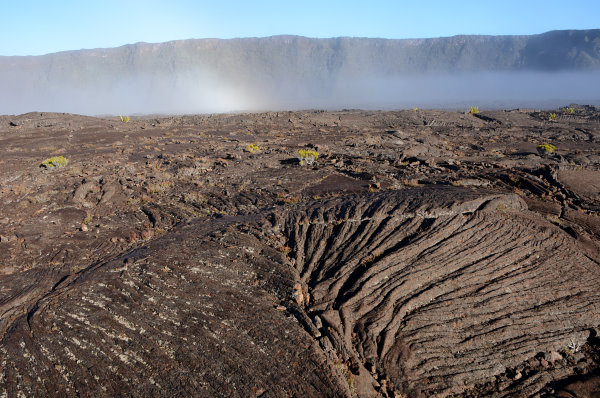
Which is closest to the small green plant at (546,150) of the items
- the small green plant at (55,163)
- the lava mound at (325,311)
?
the lava mound at (325,311)

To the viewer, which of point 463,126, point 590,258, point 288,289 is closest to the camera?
point 288,289

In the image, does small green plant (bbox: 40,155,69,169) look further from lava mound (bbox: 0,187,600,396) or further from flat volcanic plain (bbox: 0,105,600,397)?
lava mound (bbox: 0,187,600,396)

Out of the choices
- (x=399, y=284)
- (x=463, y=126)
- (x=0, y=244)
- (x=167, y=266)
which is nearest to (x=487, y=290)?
(x=399, y=284)

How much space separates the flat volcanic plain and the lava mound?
0.15 feet

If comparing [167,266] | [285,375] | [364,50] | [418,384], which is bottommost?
[418,384]

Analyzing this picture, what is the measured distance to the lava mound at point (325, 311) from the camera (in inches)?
304

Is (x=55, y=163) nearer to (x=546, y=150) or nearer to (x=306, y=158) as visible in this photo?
(x=306, y=158)

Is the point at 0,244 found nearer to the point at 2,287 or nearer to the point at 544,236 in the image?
the point at 2,287

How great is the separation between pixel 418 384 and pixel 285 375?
9.86ft

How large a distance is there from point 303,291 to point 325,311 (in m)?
1.01

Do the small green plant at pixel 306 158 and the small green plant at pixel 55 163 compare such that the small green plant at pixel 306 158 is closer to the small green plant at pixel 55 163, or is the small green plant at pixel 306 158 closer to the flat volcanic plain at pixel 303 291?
the flat volcanic plain at pixel 303 291

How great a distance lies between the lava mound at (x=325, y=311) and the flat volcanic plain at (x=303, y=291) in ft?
0.15

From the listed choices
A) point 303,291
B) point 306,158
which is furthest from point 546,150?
point 303,291

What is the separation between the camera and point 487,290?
10336mm
